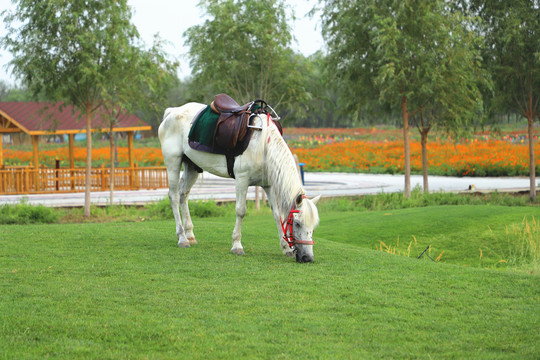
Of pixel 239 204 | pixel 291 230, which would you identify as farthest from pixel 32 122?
pixel 291 230

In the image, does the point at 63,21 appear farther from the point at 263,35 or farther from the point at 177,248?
the point at 177,248

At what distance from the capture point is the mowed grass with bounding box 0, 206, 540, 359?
4.41 m

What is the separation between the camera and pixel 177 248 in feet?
28.3

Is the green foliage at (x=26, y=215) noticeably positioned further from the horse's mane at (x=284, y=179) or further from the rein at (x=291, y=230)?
the rein at (x=291, y=230)

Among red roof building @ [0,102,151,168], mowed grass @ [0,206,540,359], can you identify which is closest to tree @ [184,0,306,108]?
red roof building @ [0,102,151,168]

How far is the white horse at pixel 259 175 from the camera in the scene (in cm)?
734

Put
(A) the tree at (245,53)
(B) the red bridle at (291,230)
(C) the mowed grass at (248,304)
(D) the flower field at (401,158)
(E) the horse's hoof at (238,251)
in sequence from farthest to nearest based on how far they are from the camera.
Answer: (D) the flower field at (401,158), (A) the tree at (245,53), (E) the horse's hoof at (238,251), (B) the red bridle at (291,230), (C) the mowed grass at (248,304)

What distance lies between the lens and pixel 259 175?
315 inches

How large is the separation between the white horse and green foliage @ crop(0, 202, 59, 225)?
6.13 metres

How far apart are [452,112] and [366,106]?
2.58 m

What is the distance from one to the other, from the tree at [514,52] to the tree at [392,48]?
235 cm

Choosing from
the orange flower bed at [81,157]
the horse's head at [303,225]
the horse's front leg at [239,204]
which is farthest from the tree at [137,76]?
the orange flower bed at [81,157]

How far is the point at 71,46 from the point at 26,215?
4.37m

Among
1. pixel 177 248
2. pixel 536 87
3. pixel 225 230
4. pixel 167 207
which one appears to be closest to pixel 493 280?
pixel 177 248
